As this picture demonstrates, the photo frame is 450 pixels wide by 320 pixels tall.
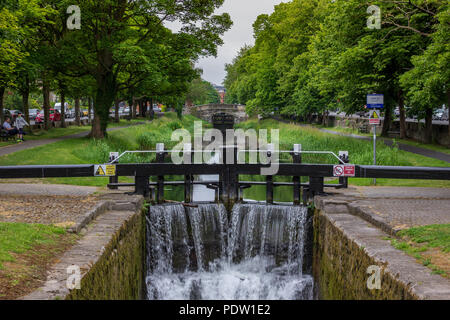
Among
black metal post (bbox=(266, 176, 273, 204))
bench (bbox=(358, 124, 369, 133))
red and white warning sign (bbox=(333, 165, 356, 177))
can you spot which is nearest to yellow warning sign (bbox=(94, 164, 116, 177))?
black metal post (bbox=(266, 176, 273, 204))

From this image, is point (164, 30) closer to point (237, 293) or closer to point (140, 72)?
point (140, 72)

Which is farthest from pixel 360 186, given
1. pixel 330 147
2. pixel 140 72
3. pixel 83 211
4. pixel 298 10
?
pixel 298 10

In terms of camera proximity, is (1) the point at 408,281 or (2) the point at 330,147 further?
(2) the point at 330,147

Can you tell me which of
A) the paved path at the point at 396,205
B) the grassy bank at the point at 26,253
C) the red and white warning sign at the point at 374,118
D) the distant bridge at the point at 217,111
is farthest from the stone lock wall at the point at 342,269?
the distant bridge at the point at 217,111

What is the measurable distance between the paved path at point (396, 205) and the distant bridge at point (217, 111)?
72101 mm

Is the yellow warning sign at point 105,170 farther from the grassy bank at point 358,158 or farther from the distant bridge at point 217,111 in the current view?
the distant bridge at point 217,111

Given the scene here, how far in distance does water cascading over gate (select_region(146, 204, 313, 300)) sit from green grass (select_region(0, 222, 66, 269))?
4317mm

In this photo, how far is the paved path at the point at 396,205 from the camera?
9938mm

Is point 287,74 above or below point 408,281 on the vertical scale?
above

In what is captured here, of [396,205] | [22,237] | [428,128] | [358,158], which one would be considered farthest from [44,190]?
[428,128]

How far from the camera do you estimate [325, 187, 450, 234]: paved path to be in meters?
9.94

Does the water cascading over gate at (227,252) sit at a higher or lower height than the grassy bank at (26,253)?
lower
